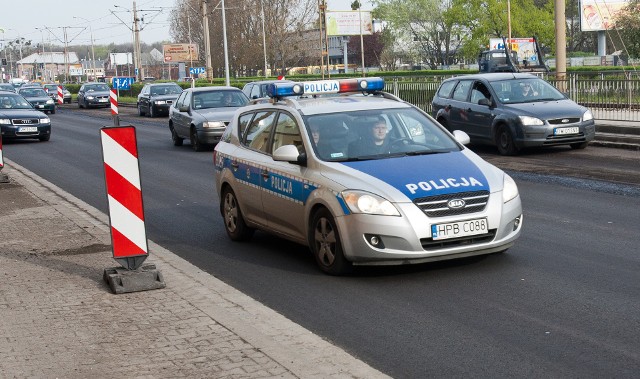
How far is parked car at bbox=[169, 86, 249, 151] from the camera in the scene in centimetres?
2530

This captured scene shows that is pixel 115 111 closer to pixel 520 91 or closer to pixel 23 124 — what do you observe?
pixel 520 91

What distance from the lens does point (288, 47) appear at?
3863 inches

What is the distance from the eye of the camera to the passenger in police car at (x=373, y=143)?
373 inches

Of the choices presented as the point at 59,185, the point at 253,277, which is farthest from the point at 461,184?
the point at 59,185

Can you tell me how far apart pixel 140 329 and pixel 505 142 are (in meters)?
14.5

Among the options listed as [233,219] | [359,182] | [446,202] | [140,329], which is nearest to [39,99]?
[233,219]

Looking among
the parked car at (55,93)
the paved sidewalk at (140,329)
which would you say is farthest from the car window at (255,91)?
the parked car at (55,93)

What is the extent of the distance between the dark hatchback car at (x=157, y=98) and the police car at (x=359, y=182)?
35.2m

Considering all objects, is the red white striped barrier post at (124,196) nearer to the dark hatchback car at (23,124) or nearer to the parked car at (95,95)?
the dark hatchback car at (23,124)

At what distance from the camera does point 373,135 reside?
31.7 ft

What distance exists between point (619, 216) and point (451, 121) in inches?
423

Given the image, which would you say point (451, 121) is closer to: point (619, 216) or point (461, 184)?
point (619, 216)

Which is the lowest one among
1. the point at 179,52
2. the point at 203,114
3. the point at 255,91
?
the point at 203,114

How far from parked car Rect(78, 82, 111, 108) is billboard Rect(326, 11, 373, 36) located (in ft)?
178
